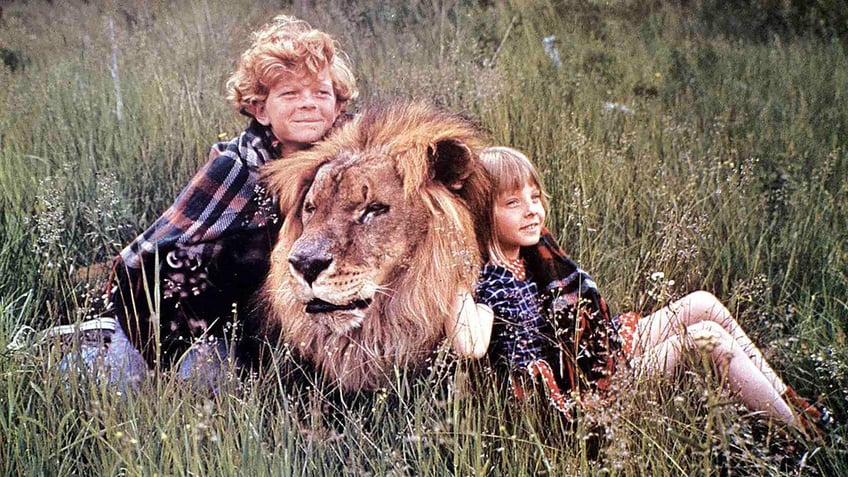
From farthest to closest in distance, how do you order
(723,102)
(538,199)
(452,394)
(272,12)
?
(723,102) < (272,12) < (538,199) < (452,394)

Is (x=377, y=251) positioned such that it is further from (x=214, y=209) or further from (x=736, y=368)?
(x=736, y=368)

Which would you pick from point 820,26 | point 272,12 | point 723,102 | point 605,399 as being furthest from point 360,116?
point 820,26

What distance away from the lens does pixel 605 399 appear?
253 centimetres

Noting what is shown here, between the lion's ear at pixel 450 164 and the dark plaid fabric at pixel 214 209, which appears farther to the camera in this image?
the dark plaid fabric at pixel 214 209

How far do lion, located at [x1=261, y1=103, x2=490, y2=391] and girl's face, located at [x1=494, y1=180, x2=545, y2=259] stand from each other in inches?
2.5

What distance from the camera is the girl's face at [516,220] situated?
264cm

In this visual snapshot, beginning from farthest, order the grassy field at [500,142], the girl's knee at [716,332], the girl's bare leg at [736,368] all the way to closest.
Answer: the girl's knee at [716,332] → the girl's bare leg at [736,368] → the grassy field at [500,142]

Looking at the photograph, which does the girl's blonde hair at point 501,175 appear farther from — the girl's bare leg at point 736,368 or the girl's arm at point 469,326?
the girl's bare leg at point 736,368

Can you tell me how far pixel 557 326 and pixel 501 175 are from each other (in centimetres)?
48

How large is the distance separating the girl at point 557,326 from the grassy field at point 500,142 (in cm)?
9

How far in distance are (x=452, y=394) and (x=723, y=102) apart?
1536mm

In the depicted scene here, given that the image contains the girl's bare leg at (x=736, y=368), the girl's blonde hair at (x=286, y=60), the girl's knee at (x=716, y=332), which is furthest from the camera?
the girl's blonde hair at (x=286, y=60)

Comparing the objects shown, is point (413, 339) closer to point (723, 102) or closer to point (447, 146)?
point (447, 146)

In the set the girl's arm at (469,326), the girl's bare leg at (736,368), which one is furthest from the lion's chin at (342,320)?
the girl's bare leg at (736,368)
